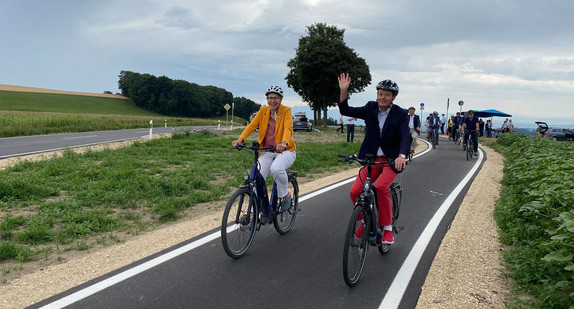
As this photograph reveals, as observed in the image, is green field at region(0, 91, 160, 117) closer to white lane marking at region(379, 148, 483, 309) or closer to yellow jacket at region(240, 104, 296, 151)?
yellow jacket at region(240, 104, 296, 151)

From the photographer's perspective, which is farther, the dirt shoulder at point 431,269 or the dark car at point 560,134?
the dark car at point 560,134

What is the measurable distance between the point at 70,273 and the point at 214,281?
152 centimetres

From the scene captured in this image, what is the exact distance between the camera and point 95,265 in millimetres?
4184

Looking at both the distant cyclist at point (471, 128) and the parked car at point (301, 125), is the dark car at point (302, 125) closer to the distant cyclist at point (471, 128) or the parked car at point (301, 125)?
the parked car at point (301, 125)

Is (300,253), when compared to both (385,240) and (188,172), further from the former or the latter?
(188,172)

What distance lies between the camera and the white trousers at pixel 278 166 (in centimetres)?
491

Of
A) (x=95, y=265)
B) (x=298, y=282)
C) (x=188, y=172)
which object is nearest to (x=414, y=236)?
(x=298, y=282)

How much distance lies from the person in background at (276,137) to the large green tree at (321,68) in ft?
121

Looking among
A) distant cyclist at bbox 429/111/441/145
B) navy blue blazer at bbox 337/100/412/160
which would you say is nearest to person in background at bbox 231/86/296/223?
navy blue blazer at bbox 337/100/412/160

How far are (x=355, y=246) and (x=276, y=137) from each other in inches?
74.8

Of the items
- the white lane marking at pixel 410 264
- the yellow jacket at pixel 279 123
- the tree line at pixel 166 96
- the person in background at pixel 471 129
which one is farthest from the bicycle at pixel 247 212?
the tree line at pixel 166 96

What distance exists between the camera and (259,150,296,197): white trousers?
4910 mm

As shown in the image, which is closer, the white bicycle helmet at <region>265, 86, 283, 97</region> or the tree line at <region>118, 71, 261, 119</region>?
the white bicycle helmet at <region>265, 86, 283, 97</region>

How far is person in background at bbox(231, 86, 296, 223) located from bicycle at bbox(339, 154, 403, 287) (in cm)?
109
